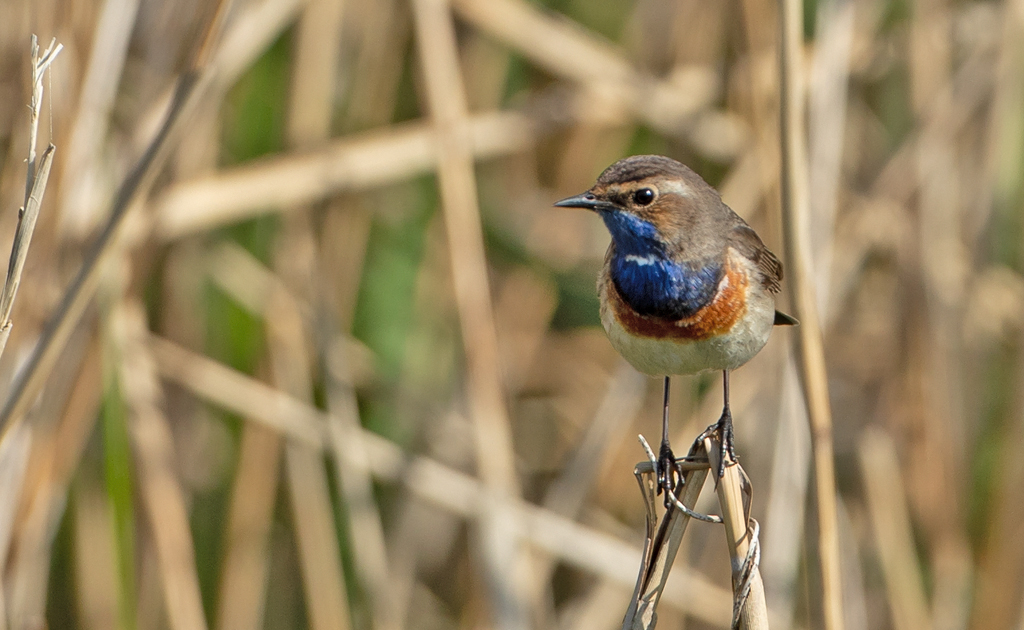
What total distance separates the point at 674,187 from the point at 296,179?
1.61 m

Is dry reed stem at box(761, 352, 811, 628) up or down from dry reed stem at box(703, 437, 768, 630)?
up

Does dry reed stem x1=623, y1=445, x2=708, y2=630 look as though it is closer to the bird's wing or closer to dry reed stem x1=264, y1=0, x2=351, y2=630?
the bird's wing

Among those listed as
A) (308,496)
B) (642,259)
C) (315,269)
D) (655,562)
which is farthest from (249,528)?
(655,562)

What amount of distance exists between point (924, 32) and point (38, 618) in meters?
3.19

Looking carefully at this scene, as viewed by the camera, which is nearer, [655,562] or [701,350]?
[655,562]

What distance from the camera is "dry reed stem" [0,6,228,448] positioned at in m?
2.01

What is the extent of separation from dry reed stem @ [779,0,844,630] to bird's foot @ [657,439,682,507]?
0.26 metres

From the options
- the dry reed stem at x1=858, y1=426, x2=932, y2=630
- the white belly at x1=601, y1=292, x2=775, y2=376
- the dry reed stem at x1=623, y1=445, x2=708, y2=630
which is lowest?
the dry reed stem at x1=623, y1=445, x2=708, y2=630

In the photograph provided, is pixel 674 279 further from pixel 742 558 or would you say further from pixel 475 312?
pixel 475 312

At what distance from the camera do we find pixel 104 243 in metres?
2.08

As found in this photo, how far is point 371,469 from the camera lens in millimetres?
3602

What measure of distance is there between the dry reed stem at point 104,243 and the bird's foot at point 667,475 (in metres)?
1.12

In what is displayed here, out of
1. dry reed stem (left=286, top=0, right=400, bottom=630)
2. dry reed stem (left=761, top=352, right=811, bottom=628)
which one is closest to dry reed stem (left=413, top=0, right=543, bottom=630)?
dry reed stem (left=286, top=0, right=400, bottom=630)

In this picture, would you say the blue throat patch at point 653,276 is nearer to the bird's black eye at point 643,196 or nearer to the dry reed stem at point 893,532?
the bird's black eye at point 643,196
